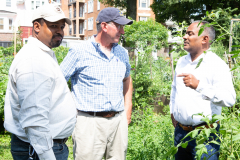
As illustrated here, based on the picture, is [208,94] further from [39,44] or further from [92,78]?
[39,44]

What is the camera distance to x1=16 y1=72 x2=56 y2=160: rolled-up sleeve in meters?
1.76

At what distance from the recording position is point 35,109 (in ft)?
5.81

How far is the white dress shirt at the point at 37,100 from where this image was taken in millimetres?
1767

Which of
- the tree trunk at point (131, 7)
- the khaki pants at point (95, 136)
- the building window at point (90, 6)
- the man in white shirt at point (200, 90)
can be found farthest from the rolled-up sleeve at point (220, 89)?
the building window at point (90, 6)

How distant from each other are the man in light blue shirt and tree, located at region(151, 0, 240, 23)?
17.6 metres

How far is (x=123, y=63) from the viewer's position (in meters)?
3.17

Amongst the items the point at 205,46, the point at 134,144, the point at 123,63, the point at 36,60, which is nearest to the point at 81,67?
the point at 123,63

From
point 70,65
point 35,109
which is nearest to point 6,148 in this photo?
point 70,65

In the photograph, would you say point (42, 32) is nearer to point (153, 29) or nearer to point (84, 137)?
point (84, 137)

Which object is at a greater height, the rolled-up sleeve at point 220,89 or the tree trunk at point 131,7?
the tree trunk at point 131,7

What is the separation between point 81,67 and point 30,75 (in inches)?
44.4

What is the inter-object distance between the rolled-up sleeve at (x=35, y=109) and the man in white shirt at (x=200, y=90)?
114cm

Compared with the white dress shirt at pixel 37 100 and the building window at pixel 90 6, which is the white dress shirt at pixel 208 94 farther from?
the building window at pixel 90 6

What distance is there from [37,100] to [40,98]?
0.9 inches
